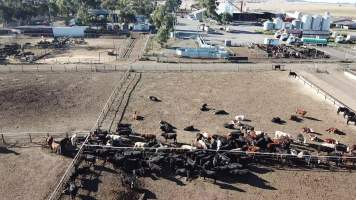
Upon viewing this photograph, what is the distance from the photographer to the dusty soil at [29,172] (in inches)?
1045

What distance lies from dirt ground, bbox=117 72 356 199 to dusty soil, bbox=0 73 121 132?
16.4 ft

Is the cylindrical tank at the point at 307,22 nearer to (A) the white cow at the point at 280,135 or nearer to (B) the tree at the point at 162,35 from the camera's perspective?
(B) the tree at the point at 162,35

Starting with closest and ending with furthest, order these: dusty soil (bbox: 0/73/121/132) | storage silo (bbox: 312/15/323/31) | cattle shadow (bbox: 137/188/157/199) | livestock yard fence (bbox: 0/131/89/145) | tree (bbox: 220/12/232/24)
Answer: cattle shadow (bbox: 137/188/157/199) → livestock yard fence (bbox: 0/131/89/145) → dusty soil (bbox: 0/73/121/132) → storage silo (bbox: 312/15/323/31) → tree (bbox: 220/12/232/24)

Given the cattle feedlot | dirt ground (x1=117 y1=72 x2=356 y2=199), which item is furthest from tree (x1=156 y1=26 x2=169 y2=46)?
dirt ground (x1=117 y1=72 x2=356 y2=199)

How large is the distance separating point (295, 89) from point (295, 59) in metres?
21.7

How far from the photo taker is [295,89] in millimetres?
51156

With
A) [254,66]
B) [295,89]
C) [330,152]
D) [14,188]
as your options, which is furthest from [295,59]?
[14,188]

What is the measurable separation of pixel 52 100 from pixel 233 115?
22512mm

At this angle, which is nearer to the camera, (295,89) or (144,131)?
(144,131)

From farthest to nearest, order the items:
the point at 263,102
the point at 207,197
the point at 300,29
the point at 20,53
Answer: the point at 300,29 < the point at 20,53 < the point at 263,102 < the point at 207,197

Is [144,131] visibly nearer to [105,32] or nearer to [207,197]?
[207,197]

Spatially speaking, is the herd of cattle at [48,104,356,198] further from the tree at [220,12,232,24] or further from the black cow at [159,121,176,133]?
the tree at [220,12,232,24]

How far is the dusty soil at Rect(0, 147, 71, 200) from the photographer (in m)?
26.5

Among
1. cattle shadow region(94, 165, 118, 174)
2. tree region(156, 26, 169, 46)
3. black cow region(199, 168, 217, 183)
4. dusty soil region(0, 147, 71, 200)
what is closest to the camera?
dusty soil region(0, 147, 71, 200)
